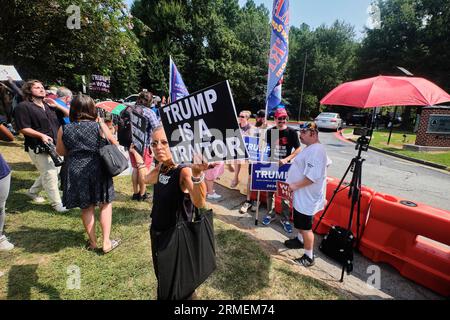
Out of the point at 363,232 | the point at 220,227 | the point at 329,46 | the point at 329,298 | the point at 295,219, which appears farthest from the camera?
the point at 329,46

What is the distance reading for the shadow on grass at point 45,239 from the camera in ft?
11.2

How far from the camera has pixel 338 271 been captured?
3.29 meters

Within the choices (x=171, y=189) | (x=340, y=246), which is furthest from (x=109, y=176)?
(x=340, y=246)

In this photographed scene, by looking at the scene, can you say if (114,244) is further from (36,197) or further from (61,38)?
(61,38)

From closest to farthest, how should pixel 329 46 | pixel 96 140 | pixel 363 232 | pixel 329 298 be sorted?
1. pixel 329 298
2. pixel 96 140
3. pixel 363 232
4. pixel 329 46

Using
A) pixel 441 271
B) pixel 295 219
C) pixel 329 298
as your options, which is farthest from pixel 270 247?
pixel 441 271

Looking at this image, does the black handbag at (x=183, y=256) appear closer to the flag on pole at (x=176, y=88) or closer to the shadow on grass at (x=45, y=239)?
the shadow on grass at (x=45, y=239)

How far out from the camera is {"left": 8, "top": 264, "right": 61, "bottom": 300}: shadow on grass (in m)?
2.63

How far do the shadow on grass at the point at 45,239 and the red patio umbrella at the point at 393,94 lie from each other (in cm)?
423

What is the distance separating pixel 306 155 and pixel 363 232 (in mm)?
1572

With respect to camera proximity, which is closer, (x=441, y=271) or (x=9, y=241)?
(x=441, y=271)

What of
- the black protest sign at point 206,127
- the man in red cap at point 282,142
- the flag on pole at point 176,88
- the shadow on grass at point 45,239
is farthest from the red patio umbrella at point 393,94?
the shadow on grass at point 45,239

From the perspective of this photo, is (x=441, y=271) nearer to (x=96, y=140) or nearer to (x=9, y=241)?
(x=96, y=140)

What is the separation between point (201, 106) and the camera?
2000mm
